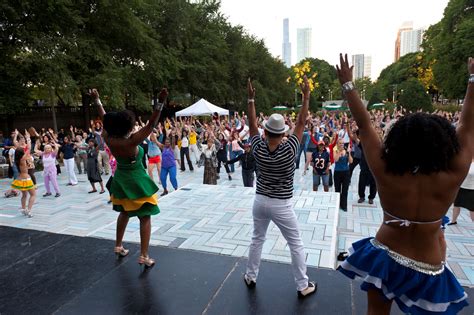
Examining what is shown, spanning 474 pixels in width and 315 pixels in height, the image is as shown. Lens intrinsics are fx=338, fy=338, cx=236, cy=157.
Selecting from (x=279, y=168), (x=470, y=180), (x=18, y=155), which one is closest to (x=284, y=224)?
(x=279, y=168)

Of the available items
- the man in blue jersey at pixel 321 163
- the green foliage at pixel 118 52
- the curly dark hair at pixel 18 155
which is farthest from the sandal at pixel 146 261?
the green foliage at pixel 118 52

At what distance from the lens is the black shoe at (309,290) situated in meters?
3.07

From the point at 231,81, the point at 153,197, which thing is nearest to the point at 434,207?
the point at 153,197

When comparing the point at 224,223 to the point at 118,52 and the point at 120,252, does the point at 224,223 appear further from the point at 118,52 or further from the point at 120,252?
the point at 118,52

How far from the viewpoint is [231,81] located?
113ft

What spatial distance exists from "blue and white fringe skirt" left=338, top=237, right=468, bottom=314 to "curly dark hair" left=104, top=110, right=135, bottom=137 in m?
2.57

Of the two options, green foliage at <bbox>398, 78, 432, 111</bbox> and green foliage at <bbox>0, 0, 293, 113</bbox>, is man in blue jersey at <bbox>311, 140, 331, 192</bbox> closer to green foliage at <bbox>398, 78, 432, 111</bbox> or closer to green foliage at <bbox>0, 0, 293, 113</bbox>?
green foliage at <bbox>0, 0, 293, 113</bbox>

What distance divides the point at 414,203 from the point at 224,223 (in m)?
3.89

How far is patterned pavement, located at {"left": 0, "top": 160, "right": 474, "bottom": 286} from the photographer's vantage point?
14.4 feet

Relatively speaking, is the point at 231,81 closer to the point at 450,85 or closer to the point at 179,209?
the point at 450,85

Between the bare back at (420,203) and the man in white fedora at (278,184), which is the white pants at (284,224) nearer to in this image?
the man in white fedora at (278,184)

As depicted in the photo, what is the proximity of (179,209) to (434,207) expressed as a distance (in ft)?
16.4

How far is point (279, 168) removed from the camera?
115 inches

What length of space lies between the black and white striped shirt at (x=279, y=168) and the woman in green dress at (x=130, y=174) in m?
1.20
